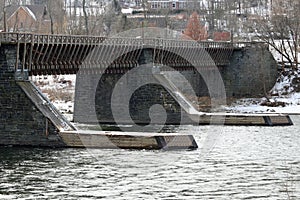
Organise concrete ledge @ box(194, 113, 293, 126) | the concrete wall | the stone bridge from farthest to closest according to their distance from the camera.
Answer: the concrete wall, concrete ledge @ box(194, 113, 293, 126), the stone bridge

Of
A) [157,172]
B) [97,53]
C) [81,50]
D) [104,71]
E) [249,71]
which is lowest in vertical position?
[249,71]

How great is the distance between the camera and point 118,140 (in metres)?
54.0

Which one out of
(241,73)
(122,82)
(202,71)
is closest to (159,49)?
(122,82)

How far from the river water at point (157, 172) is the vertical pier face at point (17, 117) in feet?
4.80

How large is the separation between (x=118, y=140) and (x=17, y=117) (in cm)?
678

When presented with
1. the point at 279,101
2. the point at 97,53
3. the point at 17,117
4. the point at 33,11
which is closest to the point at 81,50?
the point at 97,53

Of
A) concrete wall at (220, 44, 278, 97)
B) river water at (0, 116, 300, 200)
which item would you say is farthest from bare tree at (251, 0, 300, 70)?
river water at (0, 116, 300, 200)

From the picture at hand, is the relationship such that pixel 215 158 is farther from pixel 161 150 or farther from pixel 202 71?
Result: pixel 202 71

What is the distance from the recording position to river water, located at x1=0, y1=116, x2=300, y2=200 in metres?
37.8

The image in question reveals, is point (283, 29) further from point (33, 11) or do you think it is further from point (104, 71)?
point (33, 11)

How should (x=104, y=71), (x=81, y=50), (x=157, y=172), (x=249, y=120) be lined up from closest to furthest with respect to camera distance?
(x=157, y=172) → (x=81, y=50) → (x=104, y=71) → (x=249, y=120)

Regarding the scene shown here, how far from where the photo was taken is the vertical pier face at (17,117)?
2148 inches

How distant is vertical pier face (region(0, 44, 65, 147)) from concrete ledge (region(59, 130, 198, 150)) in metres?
0.95

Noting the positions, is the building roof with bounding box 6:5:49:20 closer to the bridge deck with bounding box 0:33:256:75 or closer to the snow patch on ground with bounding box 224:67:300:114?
the snow patch on ground with bounding box 224:67:300:114
